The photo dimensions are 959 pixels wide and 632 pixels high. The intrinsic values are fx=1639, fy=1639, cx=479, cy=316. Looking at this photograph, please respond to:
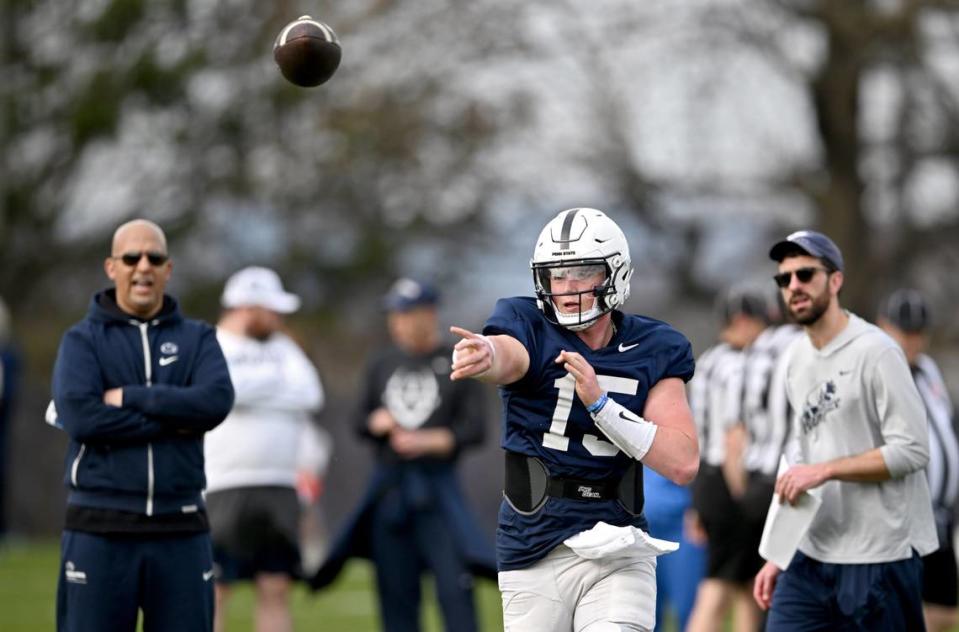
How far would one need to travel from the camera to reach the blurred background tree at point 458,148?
20.8 m

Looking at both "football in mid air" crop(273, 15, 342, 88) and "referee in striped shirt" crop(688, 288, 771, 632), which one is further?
"referee in striped shirt" crop(688, 288, 771, 632)

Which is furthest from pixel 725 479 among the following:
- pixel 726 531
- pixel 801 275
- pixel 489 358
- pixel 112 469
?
pixel 489 358

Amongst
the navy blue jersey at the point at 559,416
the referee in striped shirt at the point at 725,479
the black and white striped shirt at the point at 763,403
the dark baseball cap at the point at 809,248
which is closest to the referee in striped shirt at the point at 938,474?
the black and white striped shirt at the point at 763,403

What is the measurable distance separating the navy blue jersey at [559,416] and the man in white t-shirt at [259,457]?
3441mm

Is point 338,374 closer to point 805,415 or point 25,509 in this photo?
point 25,509

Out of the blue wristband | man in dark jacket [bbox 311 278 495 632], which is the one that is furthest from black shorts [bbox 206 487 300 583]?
the blue wristband

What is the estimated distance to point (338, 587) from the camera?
1523 cm

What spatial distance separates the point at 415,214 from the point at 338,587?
32.9 feet

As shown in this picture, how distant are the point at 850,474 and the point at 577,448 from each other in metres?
1.27

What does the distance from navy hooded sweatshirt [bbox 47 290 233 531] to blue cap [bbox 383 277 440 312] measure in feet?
9.57

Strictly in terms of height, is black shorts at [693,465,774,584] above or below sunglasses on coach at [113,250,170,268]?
below

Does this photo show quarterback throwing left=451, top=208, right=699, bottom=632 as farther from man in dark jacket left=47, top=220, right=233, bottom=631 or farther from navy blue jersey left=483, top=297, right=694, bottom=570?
man in dark jacket left=47, top=220, right=233, bottom=631

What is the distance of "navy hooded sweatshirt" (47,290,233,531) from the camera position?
630 centimetres

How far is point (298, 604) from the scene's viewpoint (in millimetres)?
13516
